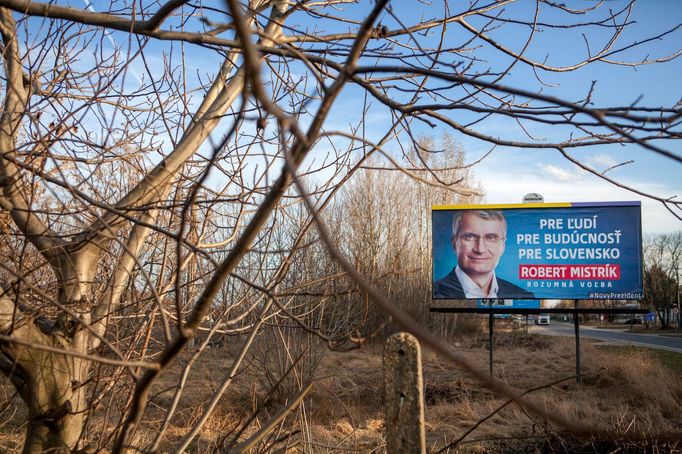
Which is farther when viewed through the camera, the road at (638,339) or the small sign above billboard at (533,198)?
the road at (638,339)

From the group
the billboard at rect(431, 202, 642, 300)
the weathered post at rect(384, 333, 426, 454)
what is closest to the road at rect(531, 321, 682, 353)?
the billboard at rect(431, 202, 642, 300)

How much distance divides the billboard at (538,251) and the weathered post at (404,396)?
10.5m

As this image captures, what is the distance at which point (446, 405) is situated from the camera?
28.1 feet

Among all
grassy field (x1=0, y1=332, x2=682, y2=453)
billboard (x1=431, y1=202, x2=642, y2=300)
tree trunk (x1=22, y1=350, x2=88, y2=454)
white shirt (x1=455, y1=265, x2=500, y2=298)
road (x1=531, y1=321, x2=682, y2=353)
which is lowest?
road (x1=531, y1=321, x2=682, y2=353)

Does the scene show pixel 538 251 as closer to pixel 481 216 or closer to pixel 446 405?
pixel 481 216

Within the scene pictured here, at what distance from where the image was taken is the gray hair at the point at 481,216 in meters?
12.0

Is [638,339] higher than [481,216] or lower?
lower

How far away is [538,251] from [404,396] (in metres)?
10.6

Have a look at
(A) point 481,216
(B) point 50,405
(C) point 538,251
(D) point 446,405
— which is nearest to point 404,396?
(B) point 50,405

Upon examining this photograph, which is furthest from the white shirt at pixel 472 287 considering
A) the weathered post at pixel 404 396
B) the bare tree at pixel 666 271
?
the bare tree at pixel 666 271

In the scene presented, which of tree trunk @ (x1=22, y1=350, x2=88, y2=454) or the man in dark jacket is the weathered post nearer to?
tree trunk @ (x1=22, y1=350, x2=88, y2=454)

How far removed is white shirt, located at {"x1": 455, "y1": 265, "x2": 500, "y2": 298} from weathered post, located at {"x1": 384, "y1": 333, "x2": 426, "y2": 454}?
10669mm

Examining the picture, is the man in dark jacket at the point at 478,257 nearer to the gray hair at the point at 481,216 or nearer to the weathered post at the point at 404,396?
the gray hair at the point at 481,216

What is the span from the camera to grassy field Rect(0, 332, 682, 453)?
4777 mm
